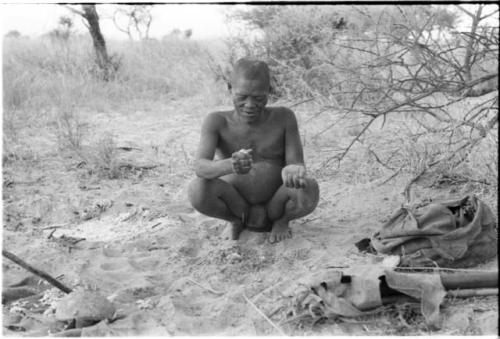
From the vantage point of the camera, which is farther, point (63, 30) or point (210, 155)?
point (63, 30)

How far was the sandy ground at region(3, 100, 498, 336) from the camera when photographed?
2.65 m

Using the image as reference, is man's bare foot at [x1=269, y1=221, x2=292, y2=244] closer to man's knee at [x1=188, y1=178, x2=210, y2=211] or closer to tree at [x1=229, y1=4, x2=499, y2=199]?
man's knee at [x1=188, y1=178, x2=210, y2=211]

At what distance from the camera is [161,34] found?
51.8 feet

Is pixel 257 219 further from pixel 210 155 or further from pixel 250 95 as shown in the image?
pixel 250 95

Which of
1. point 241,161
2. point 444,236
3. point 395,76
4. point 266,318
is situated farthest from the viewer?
point 395,76

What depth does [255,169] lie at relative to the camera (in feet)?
11.3

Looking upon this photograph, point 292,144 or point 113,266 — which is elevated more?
point 292,144

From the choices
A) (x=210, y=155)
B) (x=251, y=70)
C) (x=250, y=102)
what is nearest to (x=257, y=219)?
(x=210, y=155)

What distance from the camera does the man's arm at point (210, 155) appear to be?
314 centimetres

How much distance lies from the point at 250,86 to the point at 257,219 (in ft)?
2.69

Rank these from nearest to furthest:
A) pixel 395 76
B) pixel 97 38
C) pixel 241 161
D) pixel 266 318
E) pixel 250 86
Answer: pixel 266 318 → pixel 241 161 → pixel 250 86 → pixel 395 76 → pixel 97 38

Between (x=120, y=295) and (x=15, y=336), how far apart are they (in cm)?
50

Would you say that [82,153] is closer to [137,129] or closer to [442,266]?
[137,129]

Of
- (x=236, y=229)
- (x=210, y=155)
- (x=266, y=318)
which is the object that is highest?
(x=210, y=155)
